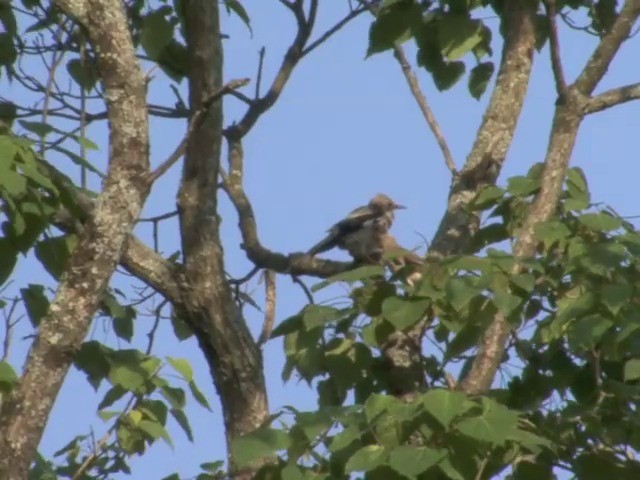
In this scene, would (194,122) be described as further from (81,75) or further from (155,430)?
(81,75)

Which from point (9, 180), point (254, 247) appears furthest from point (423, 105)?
point (9, 180)

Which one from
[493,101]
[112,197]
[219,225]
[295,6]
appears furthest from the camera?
[295,6]

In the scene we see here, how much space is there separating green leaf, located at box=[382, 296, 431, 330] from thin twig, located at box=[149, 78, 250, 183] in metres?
0.82

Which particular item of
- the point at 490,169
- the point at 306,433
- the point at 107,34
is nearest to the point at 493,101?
the point at 490,169

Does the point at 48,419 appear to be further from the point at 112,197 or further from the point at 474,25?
the point at 474,25

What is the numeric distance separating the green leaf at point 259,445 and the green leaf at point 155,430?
45.0 inches

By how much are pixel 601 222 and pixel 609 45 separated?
1207mm

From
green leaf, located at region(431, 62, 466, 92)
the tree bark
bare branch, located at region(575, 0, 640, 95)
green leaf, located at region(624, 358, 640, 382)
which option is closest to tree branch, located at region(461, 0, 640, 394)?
bare branch, located at region(575, 0, 640, 95)

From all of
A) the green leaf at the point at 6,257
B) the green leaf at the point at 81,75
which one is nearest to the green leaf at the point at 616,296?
the green leaf at the point at 6,257

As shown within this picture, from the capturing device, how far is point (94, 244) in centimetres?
448

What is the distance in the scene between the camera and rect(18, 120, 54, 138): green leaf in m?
4.76

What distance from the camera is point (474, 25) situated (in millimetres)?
5941

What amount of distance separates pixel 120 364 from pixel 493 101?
187cm

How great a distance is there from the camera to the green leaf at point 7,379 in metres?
4.41
